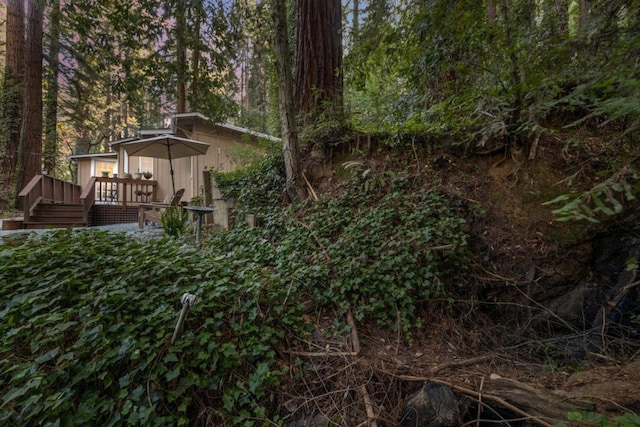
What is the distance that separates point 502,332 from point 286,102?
3582 millimetres

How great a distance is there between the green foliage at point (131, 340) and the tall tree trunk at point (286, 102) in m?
1.81

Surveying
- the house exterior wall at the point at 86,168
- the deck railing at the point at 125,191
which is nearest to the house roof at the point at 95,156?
the house exterior wall at the point at 86,168

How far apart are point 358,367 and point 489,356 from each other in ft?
3.55

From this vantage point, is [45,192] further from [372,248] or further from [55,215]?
[372,248]

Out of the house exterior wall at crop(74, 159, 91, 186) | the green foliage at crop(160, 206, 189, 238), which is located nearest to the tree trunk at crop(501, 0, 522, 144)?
the green foliage at crop(160, 206, 189, 238)

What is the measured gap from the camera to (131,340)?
177 cm

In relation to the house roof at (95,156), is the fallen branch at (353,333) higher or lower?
lower

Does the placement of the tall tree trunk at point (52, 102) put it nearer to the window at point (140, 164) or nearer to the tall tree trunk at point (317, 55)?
the window at point (140, 164)

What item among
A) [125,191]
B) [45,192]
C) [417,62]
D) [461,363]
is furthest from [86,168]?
[461,363]

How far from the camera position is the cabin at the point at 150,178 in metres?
6.19

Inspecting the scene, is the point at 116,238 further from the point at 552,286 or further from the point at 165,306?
the point at 552,286

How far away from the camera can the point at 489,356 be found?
225 centimetres

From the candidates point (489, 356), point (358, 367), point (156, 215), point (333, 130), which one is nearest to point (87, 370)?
point (358, 367)

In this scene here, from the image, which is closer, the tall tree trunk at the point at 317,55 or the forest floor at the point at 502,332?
the forest floor at the point at 502,332
